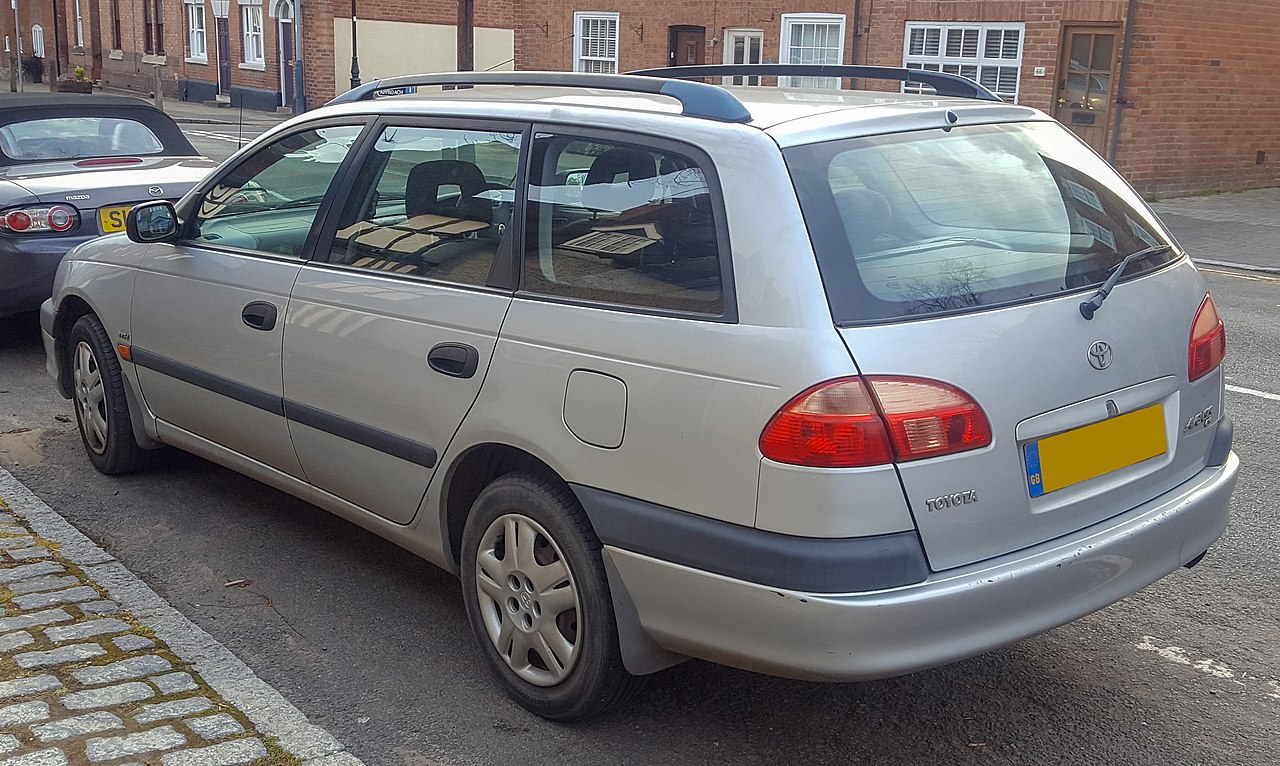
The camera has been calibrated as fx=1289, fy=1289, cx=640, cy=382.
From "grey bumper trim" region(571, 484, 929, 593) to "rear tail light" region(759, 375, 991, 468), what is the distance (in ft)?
0.60

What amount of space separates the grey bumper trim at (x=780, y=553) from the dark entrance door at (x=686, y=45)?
2271cm

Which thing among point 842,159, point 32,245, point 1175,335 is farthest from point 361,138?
point 32,245

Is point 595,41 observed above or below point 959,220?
above

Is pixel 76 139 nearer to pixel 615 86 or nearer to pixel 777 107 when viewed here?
pixel 615 86

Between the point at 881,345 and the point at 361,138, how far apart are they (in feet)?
6.83

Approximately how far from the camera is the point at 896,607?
9.27 feet

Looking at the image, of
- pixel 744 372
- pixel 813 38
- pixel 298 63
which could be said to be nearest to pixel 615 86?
pixel 744 372

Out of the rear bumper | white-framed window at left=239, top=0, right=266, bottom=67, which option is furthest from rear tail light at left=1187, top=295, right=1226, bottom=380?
A: white-framed window at left=239, top=0, right=266, bottom=67

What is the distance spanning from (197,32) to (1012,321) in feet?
132

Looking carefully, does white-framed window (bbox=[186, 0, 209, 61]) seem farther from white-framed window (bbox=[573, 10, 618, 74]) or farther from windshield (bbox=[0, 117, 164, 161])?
windshield (bbox=[0, 117, 164, 161])

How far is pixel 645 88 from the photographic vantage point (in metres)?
3.56

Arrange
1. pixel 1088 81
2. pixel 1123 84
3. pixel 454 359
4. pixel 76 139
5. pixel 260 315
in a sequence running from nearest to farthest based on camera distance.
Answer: pixel 454 359, pixel 260 315, pixel 76 139, pixel 1123 84, pixel 1088 81

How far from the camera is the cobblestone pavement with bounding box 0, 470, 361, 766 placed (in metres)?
3.22

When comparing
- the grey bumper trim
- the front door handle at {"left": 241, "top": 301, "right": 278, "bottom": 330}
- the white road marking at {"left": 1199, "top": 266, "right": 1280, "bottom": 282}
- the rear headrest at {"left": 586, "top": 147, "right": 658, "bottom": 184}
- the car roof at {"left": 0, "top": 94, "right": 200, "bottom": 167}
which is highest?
the rear headrest at {"left": 586, "top": 147, "right": 658, "bottom": 184}
